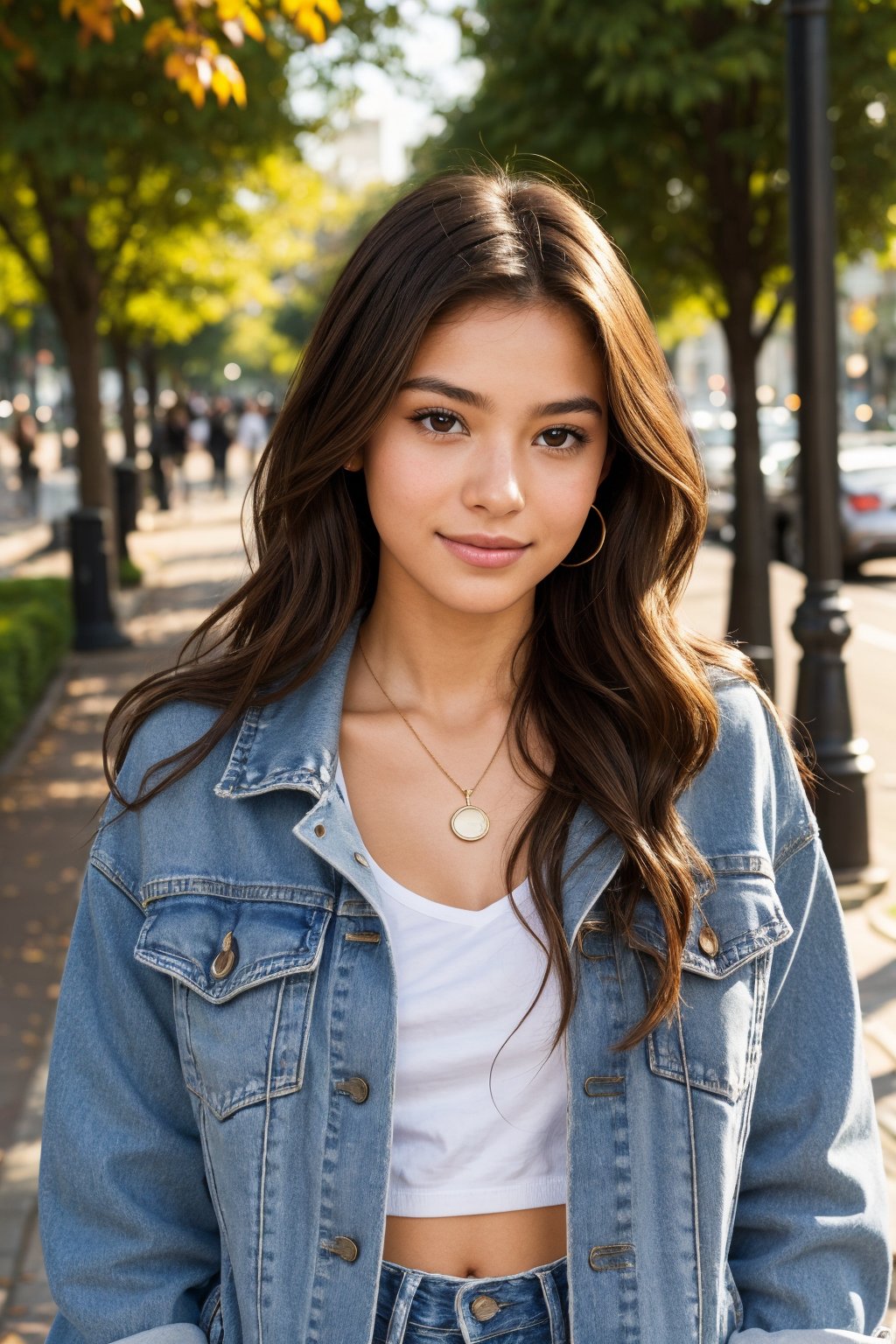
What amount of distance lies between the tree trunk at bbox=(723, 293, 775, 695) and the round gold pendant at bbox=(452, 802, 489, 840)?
8.56 m

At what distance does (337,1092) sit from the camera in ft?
5.92

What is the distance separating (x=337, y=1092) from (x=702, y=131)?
9302 mm

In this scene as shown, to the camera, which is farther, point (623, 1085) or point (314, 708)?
point (314, 708)

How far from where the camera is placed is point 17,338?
6034 centimetres

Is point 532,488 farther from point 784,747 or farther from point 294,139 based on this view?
point 294,139

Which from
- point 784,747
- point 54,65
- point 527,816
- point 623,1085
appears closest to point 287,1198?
point 623,1085

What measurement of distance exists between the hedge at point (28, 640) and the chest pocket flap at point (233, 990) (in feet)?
27.6

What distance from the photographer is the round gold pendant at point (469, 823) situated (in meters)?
1.98

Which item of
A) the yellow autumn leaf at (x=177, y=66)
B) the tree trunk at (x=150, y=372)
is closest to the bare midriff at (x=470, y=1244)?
the yellow autumn leaf at (x=177, y=66)

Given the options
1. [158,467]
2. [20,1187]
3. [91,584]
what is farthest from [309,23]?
[158,467]

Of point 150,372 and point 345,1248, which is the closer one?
point 345,1248

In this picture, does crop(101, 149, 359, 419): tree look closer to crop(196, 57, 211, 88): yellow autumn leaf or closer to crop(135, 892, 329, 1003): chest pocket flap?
crop(196, 57, 211, 88): yellow autumn leaf

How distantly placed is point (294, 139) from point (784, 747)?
44.0 ft

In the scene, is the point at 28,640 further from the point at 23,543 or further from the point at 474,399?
the point at 23,543
